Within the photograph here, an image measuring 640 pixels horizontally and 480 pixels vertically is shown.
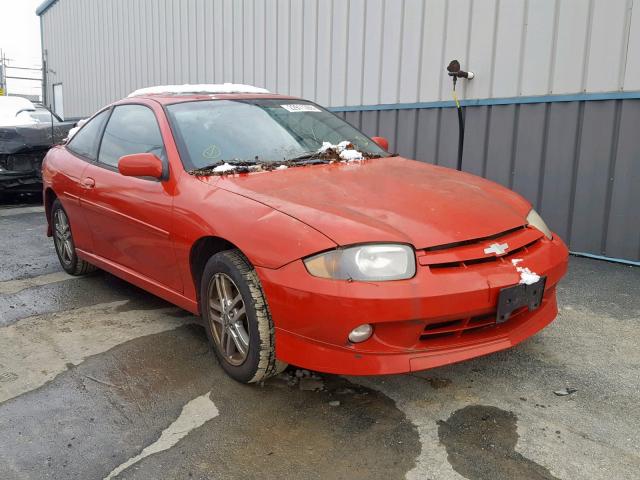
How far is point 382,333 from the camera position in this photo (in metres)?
2.39

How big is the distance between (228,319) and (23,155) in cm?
706

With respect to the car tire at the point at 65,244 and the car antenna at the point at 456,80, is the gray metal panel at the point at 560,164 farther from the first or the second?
the car tire at the point at 65,244

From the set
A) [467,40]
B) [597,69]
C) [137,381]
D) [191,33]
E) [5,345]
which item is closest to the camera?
[137,381]

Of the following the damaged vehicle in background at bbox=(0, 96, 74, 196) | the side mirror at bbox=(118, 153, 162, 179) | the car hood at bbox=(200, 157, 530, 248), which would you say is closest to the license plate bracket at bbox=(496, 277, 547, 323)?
the car hood at bbox=(200, 157, 530, 248)

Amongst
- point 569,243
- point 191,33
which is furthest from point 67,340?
point 191,33

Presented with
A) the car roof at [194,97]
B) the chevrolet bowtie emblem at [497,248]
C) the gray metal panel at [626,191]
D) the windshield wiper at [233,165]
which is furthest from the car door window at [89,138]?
the gray metal panel at [626,191]

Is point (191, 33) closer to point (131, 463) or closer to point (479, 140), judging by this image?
point (479, 140)

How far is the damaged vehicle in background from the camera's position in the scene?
8383 mm

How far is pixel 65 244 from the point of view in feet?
15.9

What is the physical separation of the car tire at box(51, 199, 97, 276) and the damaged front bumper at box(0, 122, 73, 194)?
3984 mm

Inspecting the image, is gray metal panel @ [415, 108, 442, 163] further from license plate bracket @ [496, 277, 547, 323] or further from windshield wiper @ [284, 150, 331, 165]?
license plate bracket @ [496, 277, 547, 323]

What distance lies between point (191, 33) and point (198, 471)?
9822 millimetres

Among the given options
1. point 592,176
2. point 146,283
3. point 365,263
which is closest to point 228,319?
point 365,263

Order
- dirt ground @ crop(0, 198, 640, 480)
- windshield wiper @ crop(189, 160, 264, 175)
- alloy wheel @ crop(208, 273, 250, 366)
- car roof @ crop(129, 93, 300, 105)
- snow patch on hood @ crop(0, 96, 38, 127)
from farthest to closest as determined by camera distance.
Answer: snow patch on hood @ crop(0, 96, 38, 127), car roof @ crop(129, 93, 300, 105), windshield wiper @ crop(189, 160, 264, 175), alloy wheel @ crop(208, 273, 250, 366), dirt ground @ crop(0, 198, 640, 480)
